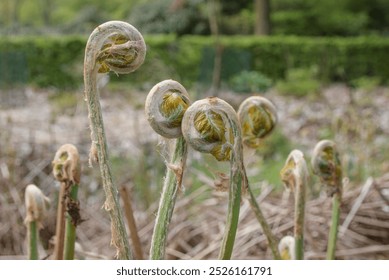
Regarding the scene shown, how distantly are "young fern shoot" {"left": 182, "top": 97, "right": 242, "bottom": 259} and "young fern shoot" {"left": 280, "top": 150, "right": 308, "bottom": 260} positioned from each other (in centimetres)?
13

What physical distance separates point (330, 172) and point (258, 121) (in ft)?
0.35

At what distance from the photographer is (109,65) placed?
412 millimetres

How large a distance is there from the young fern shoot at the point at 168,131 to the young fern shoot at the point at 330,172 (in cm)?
21

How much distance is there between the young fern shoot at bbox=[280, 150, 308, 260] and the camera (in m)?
0.55

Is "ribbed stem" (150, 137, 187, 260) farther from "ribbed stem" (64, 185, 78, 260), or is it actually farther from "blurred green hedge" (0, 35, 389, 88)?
"blurred green hedge" (0, 35, 389, 88)

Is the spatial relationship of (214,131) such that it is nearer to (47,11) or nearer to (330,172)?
(330,172)

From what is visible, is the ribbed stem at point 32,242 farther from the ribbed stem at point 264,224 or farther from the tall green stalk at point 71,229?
the ribbed stem at point 264,224

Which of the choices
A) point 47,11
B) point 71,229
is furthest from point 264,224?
point 47,11

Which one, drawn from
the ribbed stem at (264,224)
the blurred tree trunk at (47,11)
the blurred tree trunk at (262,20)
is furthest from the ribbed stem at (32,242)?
the blurred tree trunk at (47,11)

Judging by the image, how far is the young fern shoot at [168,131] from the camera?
0.40m

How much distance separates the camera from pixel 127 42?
0.40 metres

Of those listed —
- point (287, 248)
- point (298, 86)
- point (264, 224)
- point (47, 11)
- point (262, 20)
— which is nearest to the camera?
point (264, 224)

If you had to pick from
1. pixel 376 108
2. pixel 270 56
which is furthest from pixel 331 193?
pixel 270 56

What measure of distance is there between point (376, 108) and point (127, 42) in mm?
7487
